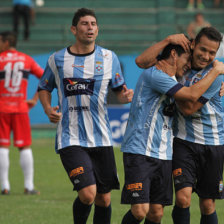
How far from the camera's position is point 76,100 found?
6066mm

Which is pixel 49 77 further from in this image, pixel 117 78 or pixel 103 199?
pixel 103 199

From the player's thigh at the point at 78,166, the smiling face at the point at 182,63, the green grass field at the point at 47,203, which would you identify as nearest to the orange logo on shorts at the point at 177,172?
the player's thigh at the point at 78,166

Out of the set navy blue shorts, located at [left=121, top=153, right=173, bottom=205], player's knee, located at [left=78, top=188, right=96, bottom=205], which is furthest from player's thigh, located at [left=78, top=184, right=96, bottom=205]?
navy blue shorts, located at [left=121, top=153, right=173, bottom=205]

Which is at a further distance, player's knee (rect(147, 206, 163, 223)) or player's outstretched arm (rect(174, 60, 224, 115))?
player's knee (rect(147, 206, 163, 223))

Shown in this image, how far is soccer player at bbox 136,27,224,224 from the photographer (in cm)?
575

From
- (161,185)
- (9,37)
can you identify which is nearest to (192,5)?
(9,37)

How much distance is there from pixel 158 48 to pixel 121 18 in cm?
1782

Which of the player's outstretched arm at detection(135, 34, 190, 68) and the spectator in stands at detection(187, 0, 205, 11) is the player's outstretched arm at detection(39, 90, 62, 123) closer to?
the player's outstretched arm at detection(135, 34, 190, 68)

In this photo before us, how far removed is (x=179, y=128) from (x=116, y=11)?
57.7ft

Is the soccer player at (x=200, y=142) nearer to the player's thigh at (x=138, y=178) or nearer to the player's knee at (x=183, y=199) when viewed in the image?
the player's knee at (x=183, y=199)

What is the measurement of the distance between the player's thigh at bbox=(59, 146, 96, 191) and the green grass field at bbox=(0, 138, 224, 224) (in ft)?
5.05

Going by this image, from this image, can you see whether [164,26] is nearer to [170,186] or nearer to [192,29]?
[192,29]

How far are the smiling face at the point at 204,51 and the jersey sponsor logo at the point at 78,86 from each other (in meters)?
1.04

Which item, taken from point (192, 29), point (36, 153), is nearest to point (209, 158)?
point (36, 153)
